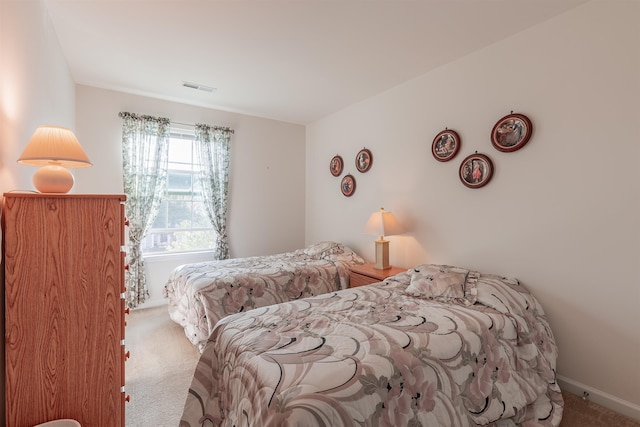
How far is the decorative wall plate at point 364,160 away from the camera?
149 inches

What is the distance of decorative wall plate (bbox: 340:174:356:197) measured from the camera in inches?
159

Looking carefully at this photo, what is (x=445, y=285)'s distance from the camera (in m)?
2.27

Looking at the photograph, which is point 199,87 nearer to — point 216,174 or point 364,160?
point 216,174

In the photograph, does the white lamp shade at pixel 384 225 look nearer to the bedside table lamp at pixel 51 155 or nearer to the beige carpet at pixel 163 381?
the beige carpet at pixel 163 381

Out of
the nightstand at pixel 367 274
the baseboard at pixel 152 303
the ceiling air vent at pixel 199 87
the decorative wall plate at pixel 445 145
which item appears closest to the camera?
the decorative wall plate at pixel 445 145

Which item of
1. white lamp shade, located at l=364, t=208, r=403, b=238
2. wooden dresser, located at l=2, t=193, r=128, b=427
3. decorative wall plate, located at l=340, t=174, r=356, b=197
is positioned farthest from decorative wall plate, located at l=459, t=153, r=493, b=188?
wooden dresser, located at l=2, t=193, r=128, b=427

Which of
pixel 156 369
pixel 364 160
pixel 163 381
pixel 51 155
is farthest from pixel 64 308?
pixel 364 160

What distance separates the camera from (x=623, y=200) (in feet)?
6.30

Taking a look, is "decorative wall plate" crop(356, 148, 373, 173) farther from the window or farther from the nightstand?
the window

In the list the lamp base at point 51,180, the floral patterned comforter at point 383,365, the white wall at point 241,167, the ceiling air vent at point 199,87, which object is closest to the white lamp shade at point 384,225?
the floral patterned comforter at point 383,365

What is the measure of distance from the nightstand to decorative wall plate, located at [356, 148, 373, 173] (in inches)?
49.2

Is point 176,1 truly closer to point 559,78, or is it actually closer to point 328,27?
point 328,27

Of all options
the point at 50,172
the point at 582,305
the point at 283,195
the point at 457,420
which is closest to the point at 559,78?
the point at 582,305

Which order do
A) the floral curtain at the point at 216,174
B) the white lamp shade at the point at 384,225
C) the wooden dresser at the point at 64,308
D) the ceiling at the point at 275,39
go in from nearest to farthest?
the wooden dresser at the point at 64,308 < the ceiling at the point at 275,39 < the white lamp shade at the point at 384,225 < the floral curtain at the point at 216,174
